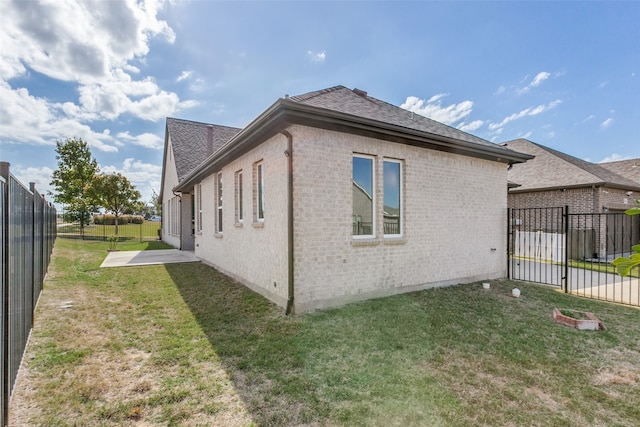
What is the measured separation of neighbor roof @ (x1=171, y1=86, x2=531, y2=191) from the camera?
4812 millimetres

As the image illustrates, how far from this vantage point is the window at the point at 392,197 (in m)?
6.29

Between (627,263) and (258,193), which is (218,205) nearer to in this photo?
(258,193)

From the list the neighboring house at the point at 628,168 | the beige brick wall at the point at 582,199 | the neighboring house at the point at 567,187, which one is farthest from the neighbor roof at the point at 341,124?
the neighboring house at the point at 628,168

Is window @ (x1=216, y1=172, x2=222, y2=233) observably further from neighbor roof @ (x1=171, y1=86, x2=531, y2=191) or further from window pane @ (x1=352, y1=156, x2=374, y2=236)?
window pane @ (x1=352, y1=156, x2=374, y2=236)

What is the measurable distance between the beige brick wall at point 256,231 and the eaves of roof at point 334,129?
0.33 meters

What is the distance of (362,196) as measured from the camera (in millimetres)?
5895

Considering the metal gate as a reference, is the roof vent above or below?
above

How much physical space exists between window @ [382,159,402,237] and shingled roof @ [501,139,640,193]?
937 centimetres

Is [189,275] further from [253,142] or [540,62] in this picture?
[540,62]

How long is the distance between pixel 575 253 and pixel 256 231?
14050mm

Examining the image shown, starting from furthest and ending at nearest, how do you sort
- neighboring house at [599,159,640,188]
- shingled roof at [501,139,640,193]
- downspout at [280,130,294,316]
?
neighboring house at [599,159,640,188]
shingled roof at [501,139,640,193]
downspout at [280,130,294,316]

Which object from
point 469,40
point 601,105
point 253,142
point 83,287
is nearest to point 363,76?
point 469,40

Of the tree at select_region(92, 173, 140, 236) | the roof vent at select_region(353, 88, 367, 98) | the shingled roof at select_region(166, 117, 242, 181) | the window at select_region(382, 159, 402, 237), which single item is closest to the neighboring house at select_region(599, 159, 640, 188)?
the roof vent at select_region(353, 88, 367, 98)

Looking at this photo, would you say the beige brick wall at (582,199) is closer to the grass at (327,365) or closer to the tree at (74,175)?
the grass at (327,365)
